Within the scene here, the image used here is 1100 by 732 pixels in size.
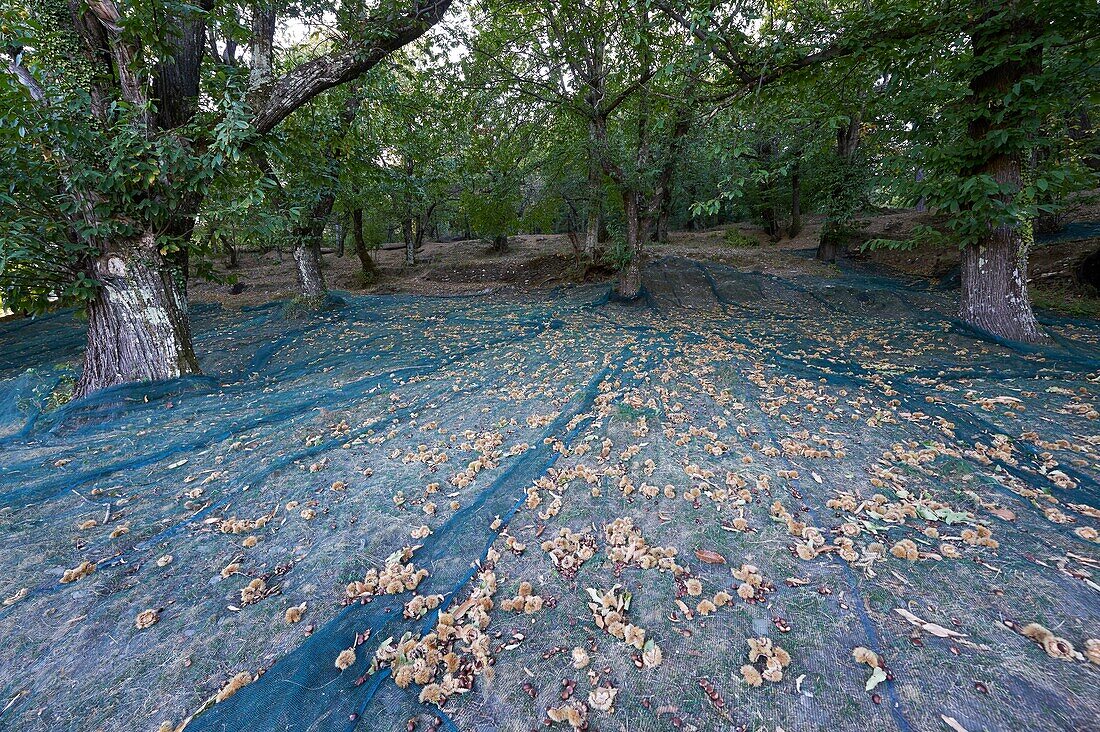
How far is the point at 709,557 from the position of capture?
1891mm

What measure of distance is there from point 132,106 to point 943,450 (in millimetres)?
6858

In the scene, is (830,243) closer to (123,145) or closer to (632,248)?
(632,248)

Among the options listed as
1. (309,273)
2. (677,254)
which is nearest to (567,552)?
(309,273)

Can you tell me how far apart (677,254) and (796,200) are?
518 cm

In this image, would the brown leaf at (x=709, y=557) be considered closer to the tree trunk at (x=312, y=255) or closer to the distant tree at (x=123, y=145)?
the distant tree at (x=123, y=145)

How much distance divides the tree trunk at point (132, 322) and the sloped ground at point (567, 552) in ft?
1.39

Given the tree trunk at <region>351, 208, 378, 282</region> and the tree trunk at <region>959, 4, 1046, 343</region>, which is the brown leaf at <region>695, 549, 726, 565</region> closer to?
the tree trunk at <region>959, 4, 1046, 343</region>

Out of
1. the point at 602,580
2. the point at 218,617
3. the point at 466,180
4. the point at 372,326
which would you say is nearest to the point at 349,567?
the point at 218,617

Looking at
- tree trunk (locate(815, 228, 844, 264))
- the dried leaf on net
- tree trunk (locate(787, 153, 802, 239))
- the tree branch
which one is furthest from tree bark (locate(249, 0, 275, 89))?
tree trunk (locate(787, 153, 802, 239))

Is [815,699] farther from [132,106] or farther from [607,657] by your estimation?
[132,106]

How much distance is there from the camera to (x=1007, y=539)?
1.84m

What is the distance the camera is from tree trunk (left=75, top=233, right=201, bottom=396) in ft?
13.0

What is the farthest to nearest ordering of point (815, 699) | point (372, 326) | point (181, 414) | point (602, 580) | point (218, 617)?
point (372, 326) < point (181, 414) < point (602, 580) < point (218, 617) < point (815, 699)

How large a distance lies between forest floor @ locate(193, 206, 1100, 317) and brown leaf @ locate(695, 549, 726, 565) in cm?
794
